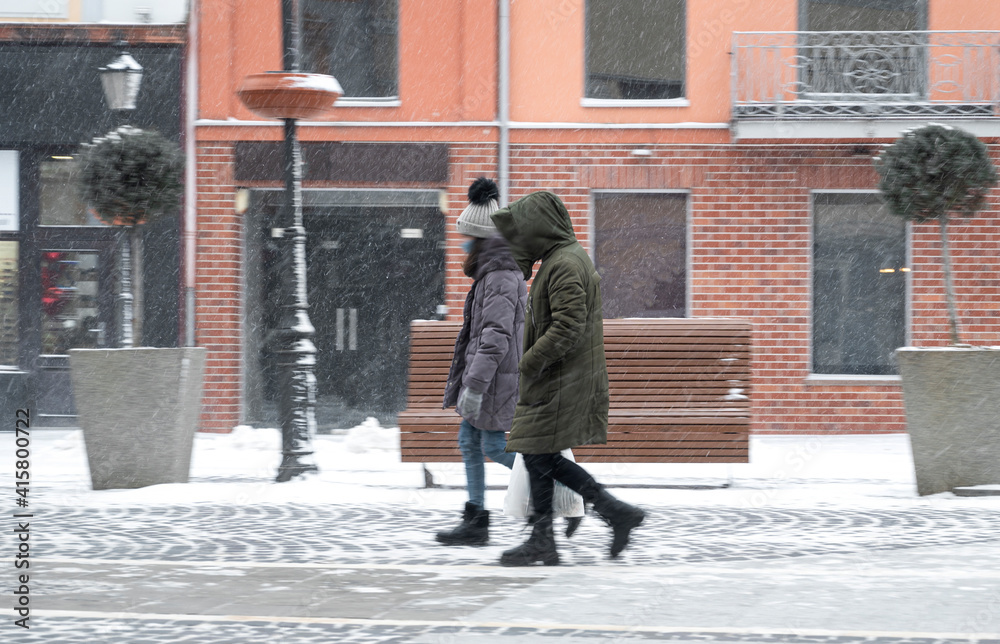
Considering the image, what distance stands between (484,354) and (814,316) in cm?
900

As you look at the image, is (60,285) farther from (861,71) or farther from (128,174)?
(861,71)

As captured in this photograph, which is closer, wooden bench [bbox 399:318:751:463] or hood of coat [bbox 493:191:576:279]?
hood of coat [bbox 493:191:576:279]

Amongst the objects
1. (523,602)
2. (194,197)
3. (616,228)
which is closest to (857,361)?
(616,228)

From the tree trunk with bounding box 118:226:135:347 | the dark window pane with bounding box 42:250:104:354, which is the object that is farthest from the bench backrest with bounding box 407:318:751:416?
the dark window pane with bounding box 42:250:104:354

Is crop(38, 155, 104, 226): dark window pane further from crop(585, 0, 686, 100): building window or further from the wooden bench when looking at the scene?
the wooden bench

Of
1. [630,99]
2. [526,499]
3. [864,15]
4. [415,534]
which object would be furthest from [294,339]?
[864,15]

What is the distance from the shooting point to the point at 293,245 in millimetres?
9727

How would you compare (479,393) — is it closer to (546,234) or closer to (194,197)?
(546,234)

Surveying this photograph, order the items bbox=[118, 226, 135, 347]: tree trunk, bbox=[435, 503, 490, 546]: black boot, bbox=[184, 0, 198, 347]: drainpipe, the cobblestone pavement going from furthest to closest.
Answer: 1. bbox=[184, 0, 198, 347]: drainpipe
2. bbox=[118, 226, 135, 347]: tree trunk
3. bbox=[435, 503, 490, 546]: black boot
4. the cobblestone pavement

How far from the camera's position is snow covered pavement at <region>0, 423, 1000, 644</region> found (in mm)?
4785

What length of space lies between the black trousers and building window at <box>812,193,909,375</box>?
9148 millimetres

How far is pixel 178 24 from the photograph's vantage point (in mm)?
14367

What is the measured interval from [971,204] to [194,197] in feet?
28.9

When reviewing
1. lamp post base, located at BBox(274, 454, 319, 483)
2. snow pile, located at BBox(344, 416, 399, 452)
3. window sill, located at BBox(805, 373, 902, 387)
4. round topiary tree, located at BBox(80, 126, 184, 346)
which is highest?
round topiary tree, located at BBox(80, 126, 184, 346)
